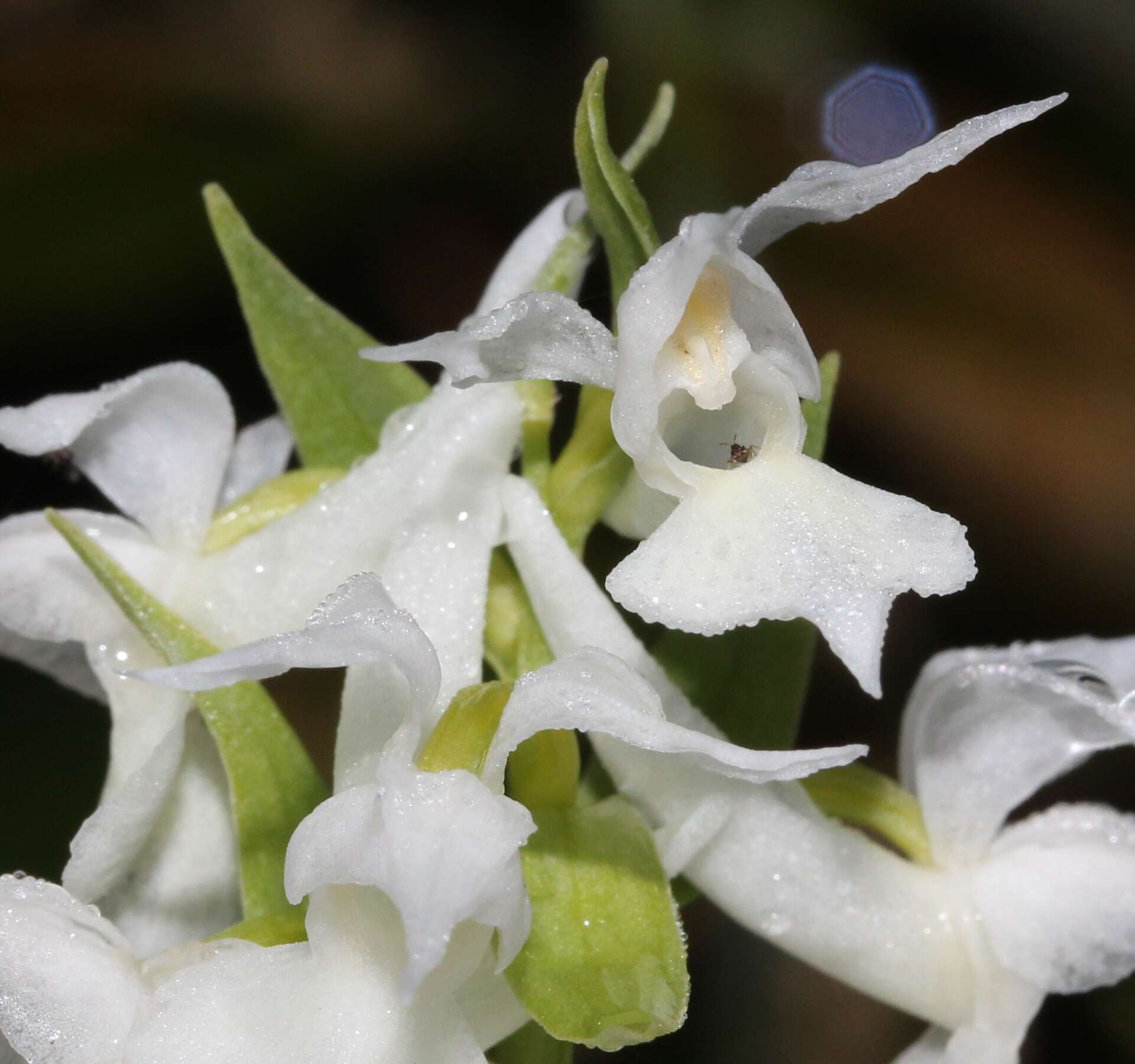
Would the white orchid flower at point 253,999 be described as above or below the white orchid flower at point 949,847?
above

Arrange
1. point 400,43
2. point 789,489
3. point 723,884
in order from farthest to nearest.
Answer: point 400,43
point 723,884
point 789,489

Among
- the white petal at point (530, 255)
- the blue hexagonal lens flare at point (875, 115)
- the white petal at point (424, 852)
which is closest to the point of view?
the white petal at point (424, 852)

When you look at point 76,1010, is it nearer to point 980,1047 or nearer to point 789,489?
point 789,489

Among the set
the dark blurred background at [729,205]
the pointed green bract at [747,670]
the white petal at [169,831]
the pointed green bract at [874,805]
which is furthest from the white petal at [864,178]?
the dark blurred background at [729,205]

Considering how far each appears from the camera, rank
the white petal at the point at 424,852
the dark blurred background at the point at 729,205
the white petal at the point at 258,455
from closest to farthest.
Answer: the white petal at the point at 424,852 → the white petal at the point at 258,455 → the dark blurred background at the point at 729,205

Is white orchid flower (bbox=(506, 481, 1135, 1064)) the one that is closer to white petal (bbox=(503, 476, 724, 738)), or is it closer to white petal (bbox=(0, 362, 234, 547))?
white petal (bbox=(503, 476, 724, 738))

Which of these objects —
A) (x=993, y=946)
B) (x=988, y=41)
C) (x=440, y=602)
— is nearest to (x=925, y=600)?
(x=988, y=41)

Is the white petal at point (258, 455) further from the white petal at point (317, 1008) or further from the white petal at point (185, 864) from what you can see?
the white petal at point (317, 1008)

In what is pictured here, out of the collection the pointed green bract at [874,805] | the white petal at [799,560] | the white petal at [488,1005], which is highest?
the white petal at [799,560]

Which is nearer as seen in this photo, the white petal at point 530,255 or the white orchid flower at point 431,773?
the white orchid flower at point 431,773
